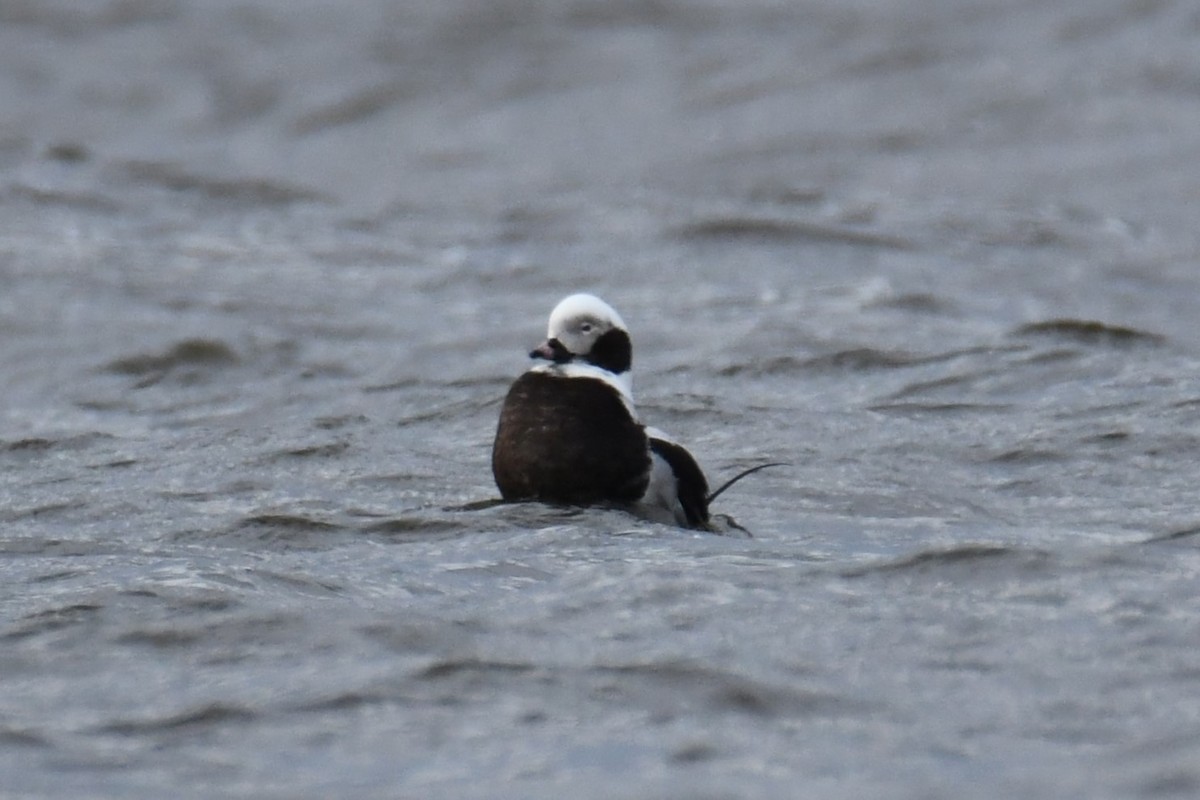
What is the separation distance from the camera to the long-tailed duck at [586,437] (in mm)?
8461

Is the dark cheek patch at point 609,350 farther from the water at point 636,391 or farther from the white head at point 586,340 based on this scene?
the water at point 636,391

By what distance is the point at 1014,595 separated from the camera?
7512 millimetres

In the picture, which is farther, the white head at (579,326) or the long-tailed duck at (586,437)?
the white head at (579,326)

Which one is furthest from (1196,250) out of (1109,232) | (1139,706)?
(1139,706)

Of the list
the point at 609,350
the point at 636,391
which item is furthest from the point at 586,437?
the point at 636,391

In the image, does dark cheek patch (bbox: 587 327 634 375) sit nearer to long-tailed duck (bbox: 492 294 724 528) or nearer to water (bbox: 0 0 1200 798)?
long-tailed duck (bbox: 492 294 724 528)

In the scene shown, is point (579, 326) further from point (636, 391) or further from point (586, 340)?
point (636, 391)

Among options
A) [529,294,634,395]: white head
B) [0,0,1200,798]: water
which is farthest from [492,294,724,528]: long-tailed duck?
[0,0,1200,798]: water

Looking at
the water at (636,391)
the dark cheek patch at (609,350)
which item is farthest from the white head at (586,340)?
the water at (636,391)

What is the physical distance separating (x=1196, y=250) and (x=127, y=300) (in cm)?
811

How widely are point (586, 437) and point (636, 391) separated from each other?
4.65 m

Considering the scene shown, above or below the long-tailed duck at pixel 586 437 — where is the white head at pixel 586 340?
above

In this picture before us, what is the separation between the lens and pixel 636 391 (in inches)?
516

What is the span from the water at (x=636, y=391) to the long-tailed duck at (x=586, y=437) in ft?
0.57
